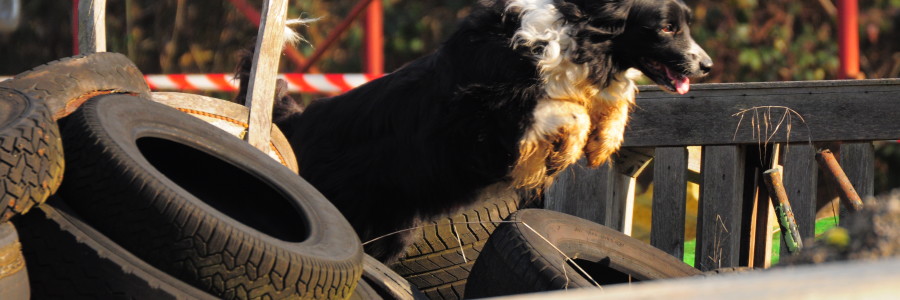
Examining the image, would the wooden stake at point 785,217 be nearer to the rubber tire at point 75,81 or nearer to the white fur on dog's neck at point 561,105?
the white fur on dog's neck at point 561,105

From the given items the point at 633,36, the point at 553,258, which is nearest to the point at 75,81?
the point at 553,258

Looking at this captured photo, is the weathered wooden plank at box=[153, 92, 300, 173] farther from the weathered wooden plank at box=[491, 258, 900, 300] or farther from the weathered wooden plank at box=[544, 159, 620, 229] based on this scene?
the weathered wooden plank at box=[491, 258, 900, 300]

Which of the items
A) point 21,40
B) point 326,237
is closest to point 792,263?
point 326,237

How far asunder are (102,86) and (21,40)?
39.2ft

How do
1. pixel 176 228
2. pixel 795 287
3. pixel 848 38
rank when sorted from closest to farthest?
pixel 795 287
pixel 176 228
pixel 848 38

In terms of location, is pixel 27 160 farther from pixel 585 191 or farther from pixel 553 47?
pixel 585 191

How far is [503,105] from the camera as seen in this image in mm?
4211

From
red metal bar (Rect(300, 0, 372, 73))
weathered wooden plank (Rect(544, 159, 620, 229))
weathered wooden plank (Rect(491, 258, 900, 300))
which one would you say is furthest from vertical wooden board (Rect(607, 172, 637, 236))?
red metal bar (Rect(300, 0, 372, 73))

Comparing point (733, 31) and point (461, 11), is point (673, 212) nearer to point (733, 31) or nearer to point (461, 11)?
point (733, 31)

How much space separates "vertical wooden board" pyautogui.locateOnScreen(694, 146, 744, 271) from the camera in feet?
14.2

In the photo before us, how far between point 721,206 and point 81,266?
247 centimetres

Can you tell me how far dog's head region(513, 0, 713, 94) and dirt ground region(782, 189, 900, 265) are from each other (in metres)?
2.33

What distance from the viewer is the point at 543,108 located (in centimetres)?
425

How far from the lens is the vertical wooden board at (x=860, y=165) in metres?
4.26
